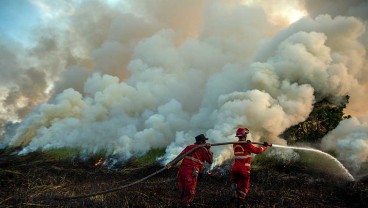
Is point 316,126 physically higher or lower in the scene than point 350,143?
higher

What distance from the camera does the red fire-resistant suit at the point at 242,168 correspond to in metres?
11.5

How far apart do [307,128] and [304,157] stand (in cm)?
441

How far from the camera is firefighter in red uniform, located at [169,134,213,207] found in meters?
10.9

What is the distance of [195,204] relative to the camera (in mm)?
11688

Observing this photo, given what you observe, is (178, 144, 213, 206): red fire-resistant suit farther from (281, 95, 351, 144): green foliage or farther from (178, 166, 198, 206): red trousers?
(281, 95, 351, 144): green foliage

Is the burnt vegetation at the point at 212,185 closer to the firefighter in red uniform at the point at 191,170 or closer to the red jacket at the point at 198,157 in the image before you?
the firefighter in red uniform at the point at 191,170

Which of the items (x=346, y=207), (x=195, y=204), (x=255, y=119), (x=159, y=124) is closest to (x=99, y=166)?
(x=159, y=124)

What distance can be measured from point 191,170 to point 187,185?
454mm

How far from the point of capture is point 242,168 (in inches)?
452

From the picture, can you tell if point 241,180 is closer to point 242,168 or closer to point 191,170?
point 242,168

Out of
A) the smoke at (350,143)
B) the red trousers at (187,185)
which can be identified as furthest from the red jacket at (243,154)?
the smoke at (350,143)

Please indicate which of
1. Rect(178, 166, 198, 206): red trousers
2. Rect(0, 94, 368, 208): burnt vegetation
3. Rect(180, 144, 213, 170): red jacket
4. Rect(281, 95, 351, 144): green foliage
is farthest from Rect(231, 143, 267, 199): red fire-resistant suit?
Rect(281, 95, 351, 144): green foliage

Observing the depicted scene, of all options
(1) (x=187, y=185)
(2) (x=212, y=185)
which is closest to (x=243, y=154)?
(1) (x=187, y=185)

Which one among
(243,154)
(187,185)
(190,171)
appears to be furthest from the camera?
(243,154)
